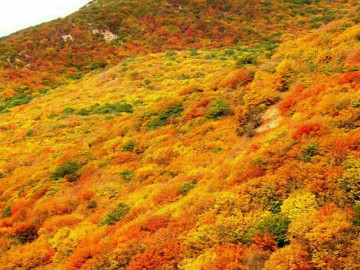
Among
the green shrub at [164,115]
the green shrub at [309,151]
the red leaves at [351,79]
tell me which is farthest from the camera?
the green shrub at [164,115]

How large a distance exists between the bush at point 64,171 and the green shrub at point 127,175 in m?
4.26

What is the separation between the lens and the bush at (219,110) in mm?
19172

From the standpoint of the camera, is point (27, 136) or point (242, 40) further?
point (242, 40)

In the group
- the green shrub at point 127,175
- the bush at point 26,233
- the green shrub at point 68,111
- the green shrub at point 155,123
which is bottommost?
the bush at point 26,233

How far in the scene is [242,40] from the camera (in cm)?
6366

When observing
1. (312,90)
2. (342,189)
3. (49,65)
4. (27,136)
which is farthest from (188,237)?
(49,65)

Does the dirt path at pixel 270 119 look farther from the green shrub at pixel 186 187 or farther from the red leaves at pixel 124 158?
the red leaves at pixel 124 158

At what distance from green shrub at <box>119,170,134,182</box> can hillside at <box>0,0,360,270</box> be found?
9cm

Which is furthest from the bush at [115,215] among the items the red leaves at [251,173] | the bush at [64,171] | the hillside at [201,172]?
the bush at [64,171]

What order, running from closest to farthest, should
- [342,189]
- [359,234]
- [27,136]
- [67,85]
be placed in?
[359,234] < [342,189] < [27,136] < [67,85]

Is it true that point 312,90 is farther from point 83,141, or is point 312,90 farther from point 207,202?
point 83,141

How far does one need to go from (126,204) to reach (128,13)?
228 feet

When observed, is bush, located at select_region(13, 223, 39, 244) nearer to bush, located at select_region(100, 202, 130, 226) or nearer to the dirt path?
bush, located at select_region(100, 202, 130, 226)

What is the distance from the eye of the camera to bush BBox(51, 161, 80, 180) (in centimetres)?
1992
